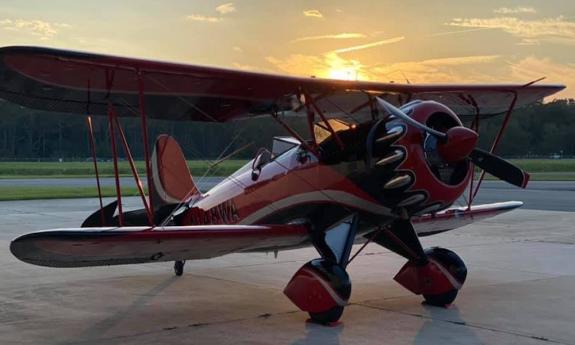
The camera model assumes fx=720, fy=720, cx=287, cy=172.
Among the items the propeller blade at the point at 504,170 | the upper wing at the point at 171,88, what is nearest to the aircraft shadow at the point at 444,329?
the propeller blade at the point at 504,170

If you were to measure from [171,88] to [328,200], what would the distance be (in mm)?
2068

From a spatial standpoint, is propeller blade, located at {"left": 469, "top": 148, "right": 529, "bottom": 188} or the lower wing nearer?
propeller blade, located at {"left": 469, "top": 148, "right": 529, "bottom": 188}

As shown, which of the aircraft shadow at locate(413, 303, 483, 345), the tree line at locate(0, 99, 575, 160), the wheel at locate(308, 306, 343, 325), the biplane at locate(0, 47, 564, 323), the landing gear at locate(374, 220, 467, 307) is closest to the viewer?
the aircraft shadow at locate(413, 303, 483, 345)

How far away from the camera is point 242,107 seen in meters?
8.43

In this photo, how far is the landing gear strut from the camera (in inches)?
260

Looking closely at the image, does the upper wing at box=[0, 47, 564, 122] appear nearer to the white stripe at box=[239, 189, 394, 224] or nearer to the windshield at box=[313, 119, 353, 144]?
the windshield at box=[313, 119, 353, 144]

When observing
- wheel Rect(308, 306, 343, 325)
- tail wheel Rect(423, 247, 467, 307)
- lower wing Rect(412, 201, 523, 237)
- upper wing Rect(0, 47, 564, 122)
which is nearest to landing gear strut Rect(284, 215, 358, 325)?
wheel Rect(308, 306, 343, 325)

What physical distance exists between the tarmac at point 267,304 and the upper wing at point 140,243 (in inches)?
24.7

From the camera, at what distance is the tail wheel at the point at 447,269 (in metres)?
7.50

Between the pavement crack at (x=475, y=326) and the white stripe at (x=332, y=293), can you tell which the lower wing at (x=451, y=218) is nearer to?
the pavement crack at (x=475, y=326)

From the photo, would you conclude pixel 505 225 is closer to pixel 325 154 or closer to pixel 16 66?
pixel 325 154

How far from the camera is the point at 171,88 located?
7.68m

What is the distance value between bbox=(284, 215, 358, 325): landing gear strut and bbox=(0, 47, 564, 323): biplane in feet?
0.04

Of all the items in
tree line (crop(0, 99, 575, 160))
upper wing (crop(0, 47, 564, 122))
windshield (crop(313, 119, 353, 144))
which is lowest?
tree line (crop(0, 99, 575, 160))
